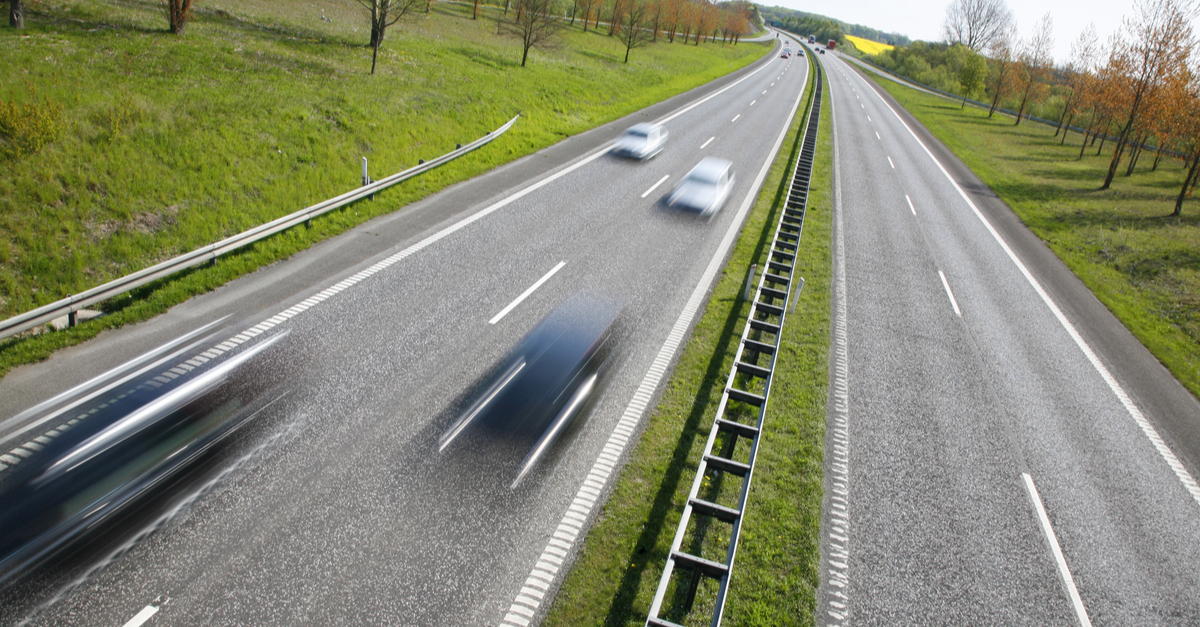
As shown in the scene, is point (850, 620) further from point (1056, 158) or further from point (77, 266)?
point (1056, 158)

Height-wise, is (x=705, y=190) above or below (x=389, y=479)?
above

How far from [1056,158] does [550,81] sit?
3129cm

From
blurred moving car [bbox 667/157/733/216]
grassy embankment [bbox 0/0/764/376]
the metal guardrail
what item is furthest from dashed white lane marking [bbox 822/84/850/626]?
the metal guardrail

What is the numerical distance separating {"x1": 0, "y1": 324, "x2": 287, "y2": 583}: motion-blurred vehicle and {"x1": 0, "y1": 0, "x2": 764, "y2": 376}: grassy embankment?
1.75 meters

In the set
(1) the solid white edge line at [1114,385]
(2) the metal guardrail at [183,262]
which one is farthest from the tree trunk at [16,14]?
(1) the solid white edge line at [1114,385]

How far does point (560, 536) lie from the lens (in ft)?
20.4

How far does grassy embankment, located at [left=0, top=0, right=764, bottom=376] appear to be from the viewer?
1027 centimetres

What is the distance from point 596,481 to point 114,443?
5433mm

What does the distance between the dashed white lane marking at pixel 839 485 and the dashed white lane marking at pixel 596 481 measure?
8.59 ft

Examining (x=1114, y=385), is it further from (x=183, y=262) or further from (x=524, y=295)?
(x=183, y=262)

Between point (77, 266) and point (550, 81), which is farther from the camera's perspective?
point (550, 81)

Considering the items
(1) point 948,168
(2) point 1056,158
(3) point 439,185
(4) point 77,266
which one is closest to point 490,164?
(3) point 439,185

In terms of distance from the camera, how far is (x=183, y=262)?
995cm

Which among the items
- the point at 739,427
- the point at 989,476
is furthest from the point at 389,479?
the point at 989,476
